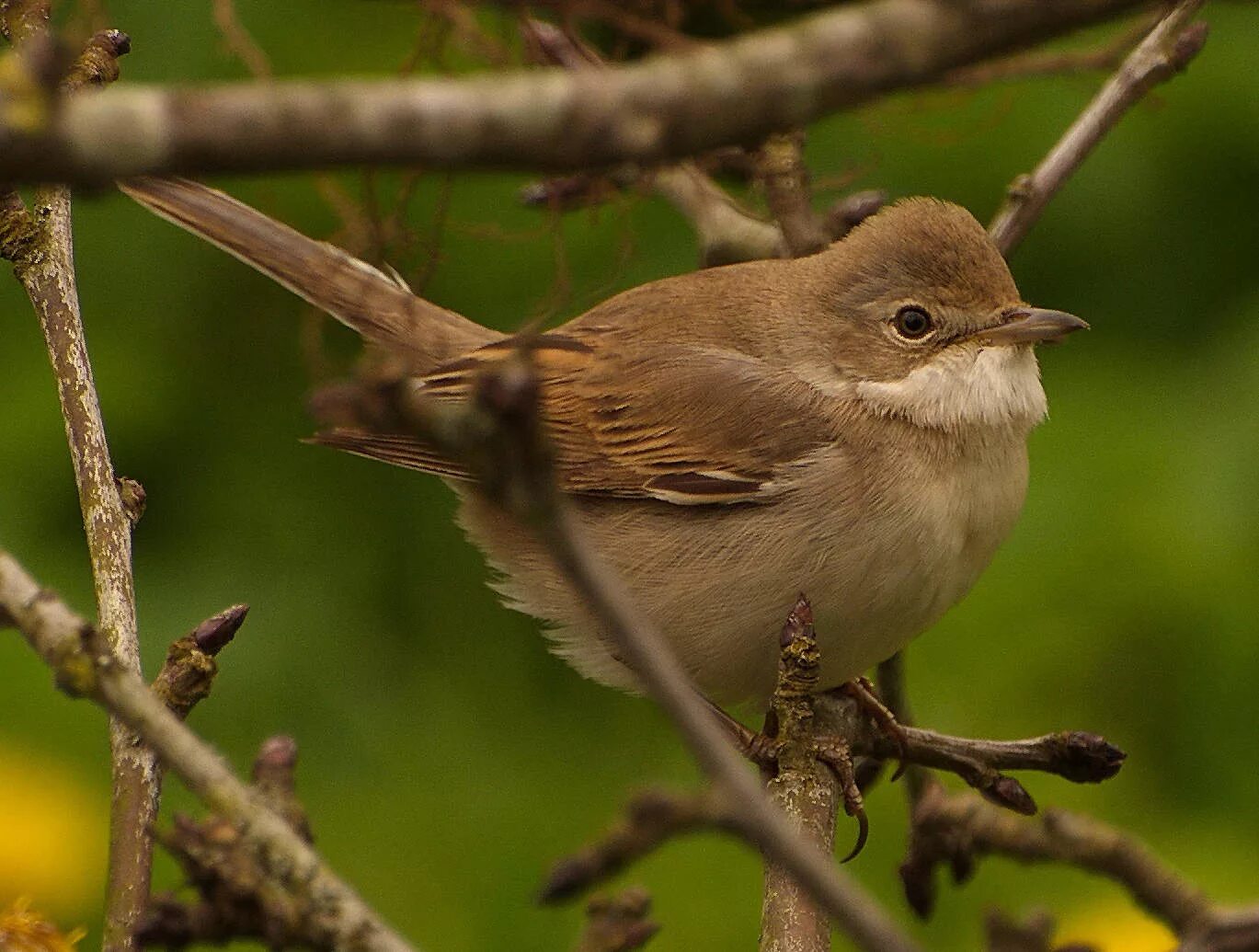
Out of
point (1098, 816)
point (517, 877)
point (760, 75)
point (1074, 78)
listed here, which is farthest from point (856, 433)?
point (760, 75)

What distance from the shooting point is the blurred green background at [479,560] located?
3758 mm

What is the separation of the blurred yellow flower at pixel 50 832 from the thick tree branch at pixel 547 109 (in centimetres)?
209

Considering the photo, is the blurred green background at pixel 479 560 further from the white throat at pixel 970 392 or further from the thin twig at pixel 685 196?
the white throat at pixel 970 392

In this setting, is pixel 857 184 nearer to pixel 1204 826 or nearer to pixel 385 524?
pixel 385 524

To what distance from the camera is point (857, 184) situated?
4578mm

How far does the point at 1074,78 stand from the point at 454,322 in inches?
71.2

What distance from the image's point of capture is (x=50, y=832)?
3.19 metres

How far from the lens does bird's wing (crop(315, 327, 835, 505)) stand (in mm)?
3549

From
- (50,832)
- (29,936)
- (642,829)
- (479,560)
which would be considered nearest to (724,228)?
(479,560)

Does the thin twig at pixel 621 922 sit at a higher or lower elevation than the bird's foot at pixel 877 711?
lower

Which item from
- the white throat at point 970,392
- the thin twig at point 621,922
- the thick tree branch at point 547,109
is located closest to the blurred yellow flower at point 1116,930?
the white throat at point 970,392

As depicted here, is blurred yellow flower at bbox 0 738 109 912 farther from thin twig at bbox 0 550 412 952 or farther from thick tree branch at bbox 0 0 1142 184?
thick tree branch at bbox 0 0 1142 184

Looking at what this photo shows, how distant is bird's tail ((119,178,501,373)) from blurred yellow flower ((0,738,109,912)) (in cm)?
119

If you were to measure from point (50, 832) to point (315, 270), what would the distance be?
55.2 inches
